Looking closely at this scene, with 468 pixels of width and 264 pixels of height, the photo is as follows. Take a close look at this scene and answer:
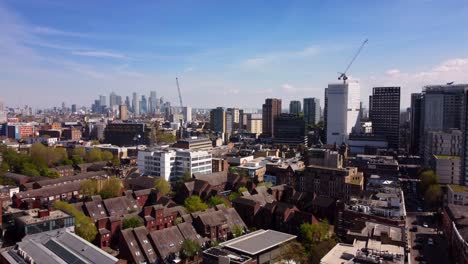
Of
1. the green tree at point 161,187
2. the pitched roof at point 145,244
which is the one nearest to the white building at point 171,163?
the green tree at point 161,187

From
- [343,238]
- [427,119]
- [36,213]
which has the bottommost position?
[343,238]

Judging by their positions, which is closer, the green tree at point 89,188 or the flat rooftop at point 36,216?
the flat rooftop at point 36,216

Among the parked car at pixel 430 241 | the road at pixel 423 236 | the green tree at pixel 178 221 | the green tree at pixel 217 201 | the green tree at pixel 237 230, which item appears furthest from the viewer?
the green tree at pixel 217 201

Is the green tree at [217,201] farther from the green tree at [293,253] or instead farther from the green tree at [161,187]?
the green tree at [293,253]

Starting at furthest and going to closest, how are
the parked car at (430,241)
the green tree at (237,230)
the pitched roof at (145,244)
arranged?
1. the parked car at (430,241)
2. the green tree at (237,230)
3. the pitched roof at (145,244)

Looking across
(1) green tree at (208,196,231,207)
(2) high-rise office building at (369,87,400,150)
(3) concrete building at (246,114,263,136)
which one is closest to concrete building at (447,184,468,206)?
(1) green tree at (208,196,231,207)

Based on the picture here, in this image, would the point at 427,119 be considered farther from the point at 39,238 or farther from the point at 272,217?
the point at 39,238

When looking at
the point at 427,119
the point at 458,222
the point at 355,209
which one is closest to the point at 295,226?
the point at 355,209
